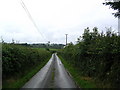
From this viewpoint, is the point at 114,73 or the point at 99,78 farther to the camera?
the point at 99,78

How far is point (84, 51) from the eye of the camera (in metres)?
20.4

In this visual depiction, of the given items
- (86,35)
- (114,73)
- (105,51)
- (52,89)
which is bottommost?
(52,89)

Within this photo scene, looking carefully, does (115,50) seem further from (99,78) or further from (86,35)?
(86,35)

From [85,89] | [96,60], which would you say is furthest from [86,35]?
[85,89]

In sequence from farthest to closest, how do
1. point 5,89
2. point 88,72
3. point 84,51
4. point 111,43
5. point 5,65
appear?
point 84,51 < point 88,72 < point 5,65 < point 111,43 < point 5,89

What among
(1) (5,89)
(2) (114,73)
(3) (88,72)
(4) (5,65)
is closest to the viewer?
(2) (114,73)

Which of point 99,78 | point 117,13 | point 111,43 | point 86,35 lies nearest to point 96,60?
point 99,78

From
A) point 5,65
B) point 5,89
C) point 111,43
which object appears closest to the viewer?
point 5,89

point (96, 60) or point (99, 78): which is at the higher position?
point (96, 60)

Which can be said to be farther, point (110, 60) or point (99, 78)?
point (99, 78)

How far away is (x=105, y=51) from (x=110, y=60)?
66cm

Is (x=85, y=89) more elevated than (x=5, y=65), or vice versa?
(x=5, y=65)

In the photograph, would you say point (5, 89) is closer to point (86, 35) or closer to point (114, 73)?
point (114, 73)

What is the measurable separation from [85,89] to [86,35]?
34.0 feet
